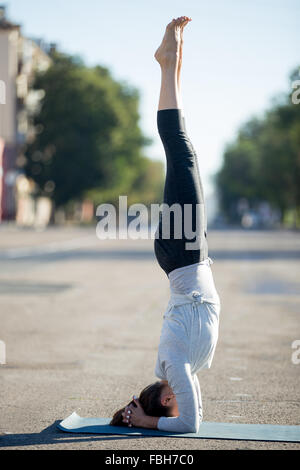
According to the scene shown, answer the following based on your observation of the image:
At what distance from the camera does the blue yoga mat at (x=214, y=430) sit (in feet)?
16.1

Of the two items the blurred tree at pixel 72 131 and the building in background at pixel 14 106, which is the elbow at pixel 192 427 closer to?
the building in background at pixel 14 106

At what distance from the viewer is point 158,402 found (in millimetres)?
5117

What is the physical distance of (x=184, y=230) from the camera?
5016 millimetres

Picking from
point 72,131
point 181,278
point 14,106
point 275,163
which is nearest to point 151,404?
point 181,278

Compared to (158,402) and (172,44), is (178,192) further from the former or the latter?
(158,402)

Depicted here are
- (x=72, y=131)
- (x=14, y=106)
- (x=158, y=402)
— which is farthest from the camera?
(x=72, y=131)

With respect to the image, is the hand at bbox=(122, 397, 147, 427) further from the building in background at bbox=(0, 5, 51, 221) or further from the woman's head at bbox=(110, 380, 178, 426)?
the building in background at bbox=(0, 5, 51, 221)

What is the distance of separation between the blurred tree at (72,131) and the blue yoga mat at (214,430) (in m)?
67.5

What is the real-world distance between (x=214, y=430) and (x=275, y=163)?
79839 mm

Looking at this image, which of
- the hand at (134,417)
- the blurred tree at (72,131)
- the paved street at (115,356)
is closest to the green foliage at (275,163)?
the blurred tree at (72,131)

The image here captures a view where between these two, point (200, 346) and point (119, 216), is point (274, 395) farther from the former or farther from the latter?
point (119, 216)

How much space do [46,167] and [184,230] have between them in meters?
69.3

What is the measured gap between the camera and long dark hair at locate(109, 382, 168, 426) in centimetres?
511

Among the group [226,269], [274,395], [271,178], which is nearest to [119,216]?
[271,178]
